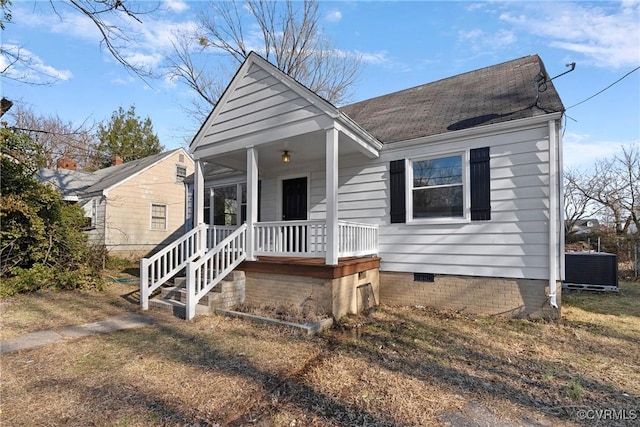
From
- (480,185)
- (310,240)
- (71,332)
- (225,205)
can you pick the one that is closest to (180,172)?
(225,205)

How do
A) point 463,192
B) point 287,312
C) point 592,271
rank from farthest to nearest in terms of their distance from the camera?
point 592,271 → point 463,192 → point 287,312

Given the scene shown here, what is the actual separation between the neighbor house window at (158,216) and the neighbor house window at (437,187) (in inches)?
571

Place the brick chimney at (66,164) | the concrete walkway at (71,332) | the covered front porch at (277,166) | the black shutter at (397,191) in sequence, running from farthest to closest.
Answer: the brick chimney at (66,164), the black shutter at (397,191), the covered front porch at (277,166), the concrete walkway at (71,332)

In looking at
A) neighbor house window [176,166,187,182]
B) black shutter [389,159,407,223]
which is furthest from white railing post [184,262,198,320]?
neighbor house window [176,166,187,182]

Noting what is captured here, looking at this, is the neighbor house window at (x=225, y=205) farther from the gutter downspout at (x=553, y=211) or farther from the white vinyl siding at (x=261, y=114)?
the gutter downspout at (x=553, y=211)

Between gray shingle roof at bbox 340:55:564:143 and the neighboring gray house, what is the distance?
10894 mm

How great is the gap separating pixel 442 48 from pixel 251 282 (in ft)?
27.9

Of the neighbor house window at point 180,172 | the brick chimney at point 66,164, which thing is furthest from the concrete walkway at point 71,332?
the brick chimney at point 66,164

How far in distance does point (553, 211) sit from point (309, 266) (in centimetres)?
415

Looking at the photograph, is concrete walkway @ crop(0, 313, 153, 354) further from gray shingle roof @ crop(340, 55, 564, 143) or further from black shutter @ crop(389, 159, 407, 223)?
gray shingle roof @ crop(340, 55, 564, 143)

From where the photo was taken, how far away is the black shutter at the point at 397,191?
263 inches

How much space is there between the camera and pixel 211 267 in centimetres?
593

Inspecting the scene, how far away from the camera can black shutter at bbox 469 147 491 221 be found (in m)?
5.84

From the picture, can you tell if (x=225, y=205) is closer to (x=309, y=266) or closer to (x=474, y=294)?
(x=309, y=266)
